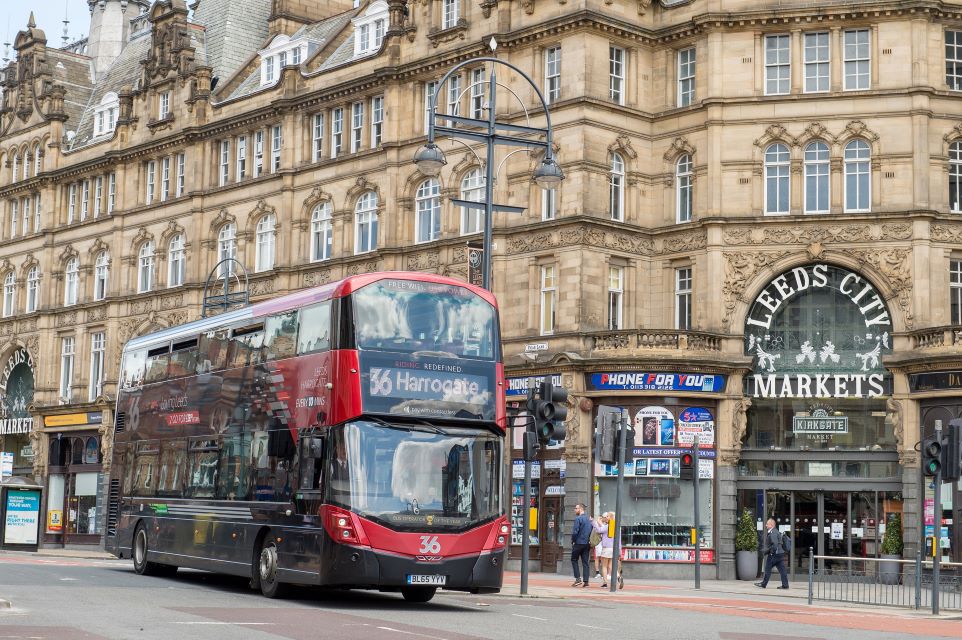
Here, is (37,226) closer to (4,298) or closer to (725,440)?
(4,298)

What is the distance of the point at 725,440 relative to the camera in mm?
41125

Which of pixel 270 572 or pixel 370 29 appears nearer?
pixel 270 572

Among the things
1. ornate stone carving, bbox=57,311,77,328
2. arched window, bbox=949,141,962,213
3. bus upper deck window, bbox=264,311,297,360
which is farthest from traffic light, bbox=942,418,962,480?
ornate stone carving, bbox=57,311,77,328

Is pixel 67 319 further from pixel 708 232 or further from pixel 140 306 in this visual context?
pixel 708 232

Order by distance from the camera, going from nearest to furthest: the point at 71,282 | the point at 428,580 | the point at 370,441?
the point at 370,441
the point at 428,580
the point at 71,282

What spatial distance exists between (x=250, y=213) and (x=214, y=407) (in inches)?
1138

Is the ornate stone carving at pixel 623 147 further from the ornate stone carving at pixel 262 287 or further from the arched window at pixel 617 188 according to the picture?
the ornate stone carving at pixel 262 287

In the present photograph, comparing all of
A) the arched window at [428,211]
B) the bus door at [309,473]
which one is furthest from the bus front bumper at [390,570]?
the arched window at [428,211]

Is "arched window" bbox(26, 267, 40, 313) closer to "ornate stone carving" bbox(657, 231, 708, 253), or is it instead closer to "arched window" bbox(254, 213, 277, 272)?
"arched window" bbox(254, 213, 277, 272)

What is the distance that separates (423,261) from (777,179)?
472 inches

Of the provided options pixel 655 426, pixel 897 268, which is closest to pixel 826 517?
pixel 655 426

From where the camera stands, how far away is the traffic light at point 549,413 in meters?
26.9

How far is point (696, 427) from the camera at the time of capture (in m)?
41.0

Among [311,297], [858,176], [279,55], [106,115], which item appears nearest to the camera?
[311,297]
